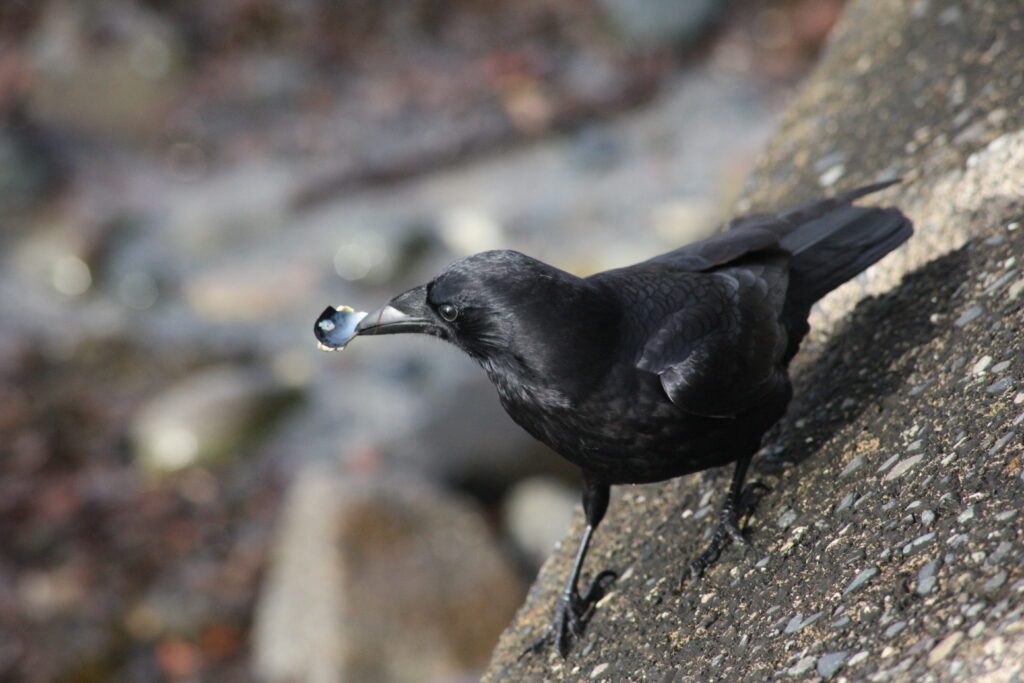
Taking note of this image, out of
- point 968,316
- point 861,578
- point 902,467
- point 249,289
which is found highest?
point 249,289

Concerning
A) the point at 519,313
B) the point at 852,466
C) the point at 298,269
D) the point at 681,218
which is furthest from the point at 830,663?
the point at 298,269

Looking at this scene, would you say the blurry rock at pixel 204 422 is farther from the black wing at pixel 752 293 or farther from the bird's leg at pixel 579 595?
the black wing at pixel 752 293

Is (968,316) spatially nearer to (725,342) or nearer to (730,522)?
(725,342)

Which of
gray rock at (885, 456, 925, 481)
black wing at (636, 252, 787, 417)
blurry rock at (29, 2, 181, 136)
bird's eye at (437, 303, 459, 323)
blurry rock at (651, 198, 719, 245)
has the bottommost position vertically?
gray rock at (885, 456, 925, 481)

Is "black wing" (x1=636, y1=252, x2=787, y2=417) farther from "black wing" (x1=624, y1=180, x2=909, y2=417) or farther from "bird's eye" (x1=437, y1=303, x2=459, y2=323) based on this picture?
"bird's eye" (x1=437, y1=303, x2=459, y2=323)

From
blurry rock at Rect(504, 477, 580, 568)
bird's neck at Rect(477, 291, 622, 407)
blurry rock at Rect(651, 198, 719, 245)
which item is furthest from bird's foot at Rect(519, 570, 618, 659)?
A: blurry rock at Rect(651, 198, 719, 245)

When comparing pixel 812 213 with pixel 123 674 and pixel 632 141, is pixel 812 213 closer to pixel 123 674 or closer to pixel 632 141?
Answer: pixel 123 674

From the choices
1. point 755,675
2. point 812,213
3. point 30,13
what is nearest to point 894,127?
point 812,213
